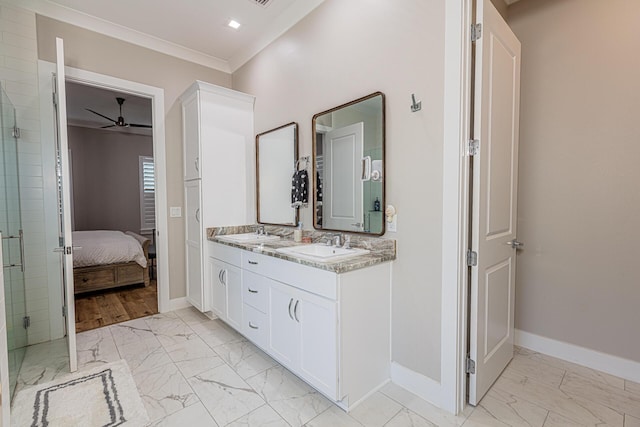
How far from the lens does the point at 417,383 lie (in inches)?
73.6

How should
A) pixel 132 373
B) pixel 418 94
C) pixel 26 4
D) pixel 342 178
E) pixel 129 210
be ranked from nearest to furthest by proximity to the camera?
pixel 418 94 < pixel 132 373 < pixel 342 178 < pixel 26 4 < pixel 129 210

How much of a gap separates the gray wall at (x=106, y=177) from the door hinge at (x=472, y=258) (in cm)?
675

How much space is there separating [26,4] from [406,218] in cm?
355

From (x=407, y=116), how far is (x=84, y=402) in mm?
2649

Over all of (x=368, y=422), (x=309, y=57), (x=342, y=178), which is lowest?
(x=368, y=422)

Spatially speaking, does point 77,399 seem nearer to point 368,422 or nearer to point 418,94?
point 368,422

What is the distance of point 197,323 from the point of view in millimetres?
3004

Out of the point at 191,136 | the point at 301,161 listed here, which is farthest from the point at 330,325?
the point at 191,136

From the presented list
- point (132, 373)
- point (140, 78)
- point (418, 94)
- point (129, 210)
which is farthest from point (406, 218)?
point (129, 210)

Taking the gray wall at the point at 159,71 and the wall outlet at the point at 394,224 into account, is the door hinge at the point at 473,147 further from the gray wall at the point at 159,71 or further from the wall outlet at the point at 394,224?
the gray wall at the point at 159,71

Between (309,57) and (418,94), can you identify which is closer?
(418,94)

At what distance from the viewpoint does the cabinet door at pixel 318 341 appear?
167 cm

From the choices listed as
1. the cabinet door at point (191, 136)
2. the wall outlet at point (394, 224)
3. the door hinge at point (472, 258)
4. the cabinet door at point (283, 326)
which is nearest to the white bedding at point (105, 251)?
the cabinet door at point (191, 136)

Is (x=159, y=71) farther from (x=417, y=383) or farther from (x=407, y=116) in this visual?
(x=417, y=383)
